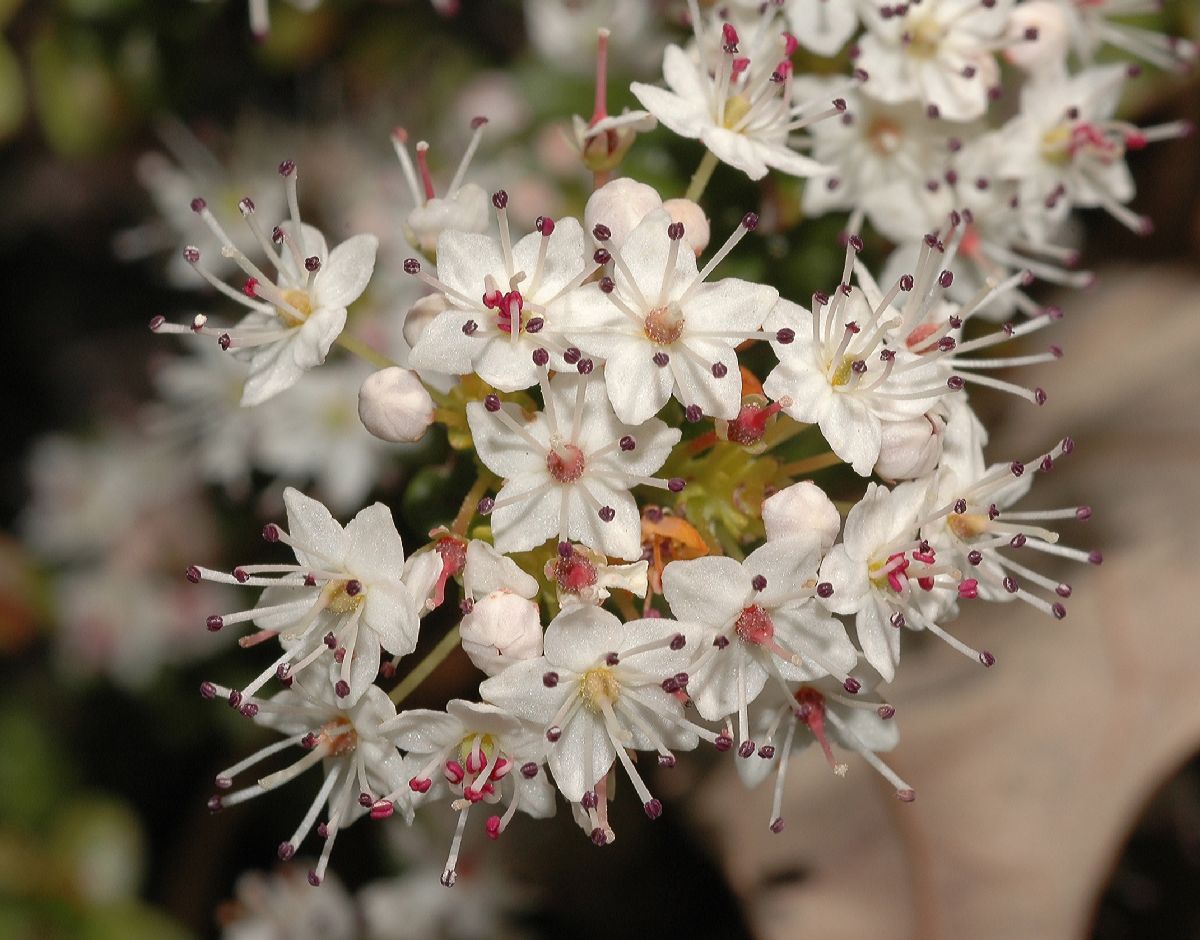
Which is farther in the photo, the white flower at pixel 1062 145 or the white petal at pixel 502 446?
the white flower at pixel 1062 145

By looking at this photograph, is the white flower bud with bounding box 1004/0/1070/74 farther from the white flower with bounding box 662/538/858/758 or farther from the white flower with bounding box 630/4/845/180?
the white flower with bounding box 662/538/858/758

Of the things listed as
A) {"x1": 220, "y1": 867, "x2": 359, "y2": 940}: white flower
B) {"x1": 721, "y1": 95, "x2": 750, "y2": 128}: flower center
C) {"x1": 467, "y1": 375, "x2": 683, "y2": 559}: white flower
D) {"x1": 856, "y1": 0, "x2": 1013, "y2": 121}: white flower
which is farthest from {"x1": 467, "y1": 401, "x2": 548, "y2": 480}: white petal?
{"x1": 220, "y1": 867, "x2": 359, "y2": 940}: white flower

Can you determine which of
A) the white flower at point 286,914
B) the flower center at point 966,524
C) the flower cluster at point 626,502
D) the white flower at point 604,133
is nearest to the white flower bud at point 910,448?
the flower cluster at point 626,502

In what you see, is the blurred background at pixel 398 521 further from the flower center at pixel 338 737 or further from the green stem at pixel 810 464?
the green stem at pixel 810 464

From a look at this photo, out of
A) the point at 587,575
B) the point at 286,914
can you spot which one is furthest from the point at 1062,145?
the point at 286,914

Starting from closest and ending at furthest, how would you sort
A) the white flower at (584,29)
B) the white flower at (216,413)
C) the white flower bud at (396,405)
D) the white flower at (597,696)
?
the white flower at (597,696), the white flower bud at (396,405), the white flower at (584,29), the white flower at (216,413)

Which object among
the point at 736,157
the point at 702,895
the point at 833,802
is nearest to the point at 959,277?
the point at 736,157

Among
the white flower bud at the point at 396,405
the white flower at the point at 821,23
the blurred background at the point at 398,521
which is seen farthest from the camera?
the blurred background at the point at 398,521

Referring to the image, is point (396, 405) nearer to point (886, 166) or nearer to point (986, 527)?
point (986, 527)
